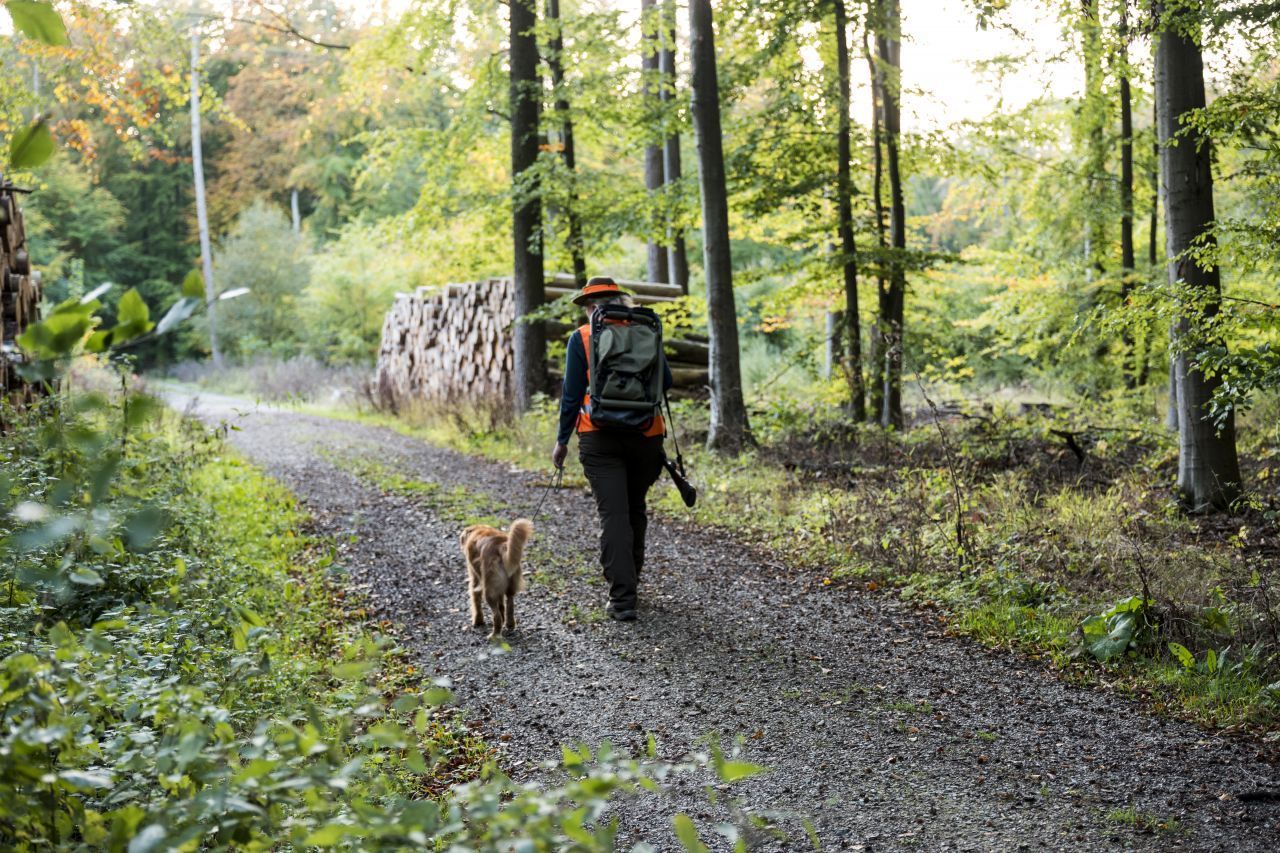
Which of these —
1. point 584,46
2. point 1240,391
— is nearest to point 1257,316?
point 1240,391

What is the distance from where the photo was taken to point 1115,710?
5074 millimetres

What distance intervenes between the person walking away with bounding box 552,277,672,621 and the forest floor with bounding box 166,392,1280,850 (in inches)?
11.4

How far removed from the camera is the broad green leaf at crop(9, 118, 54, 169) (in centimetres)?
187

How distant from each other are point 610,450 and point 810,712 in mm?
2386

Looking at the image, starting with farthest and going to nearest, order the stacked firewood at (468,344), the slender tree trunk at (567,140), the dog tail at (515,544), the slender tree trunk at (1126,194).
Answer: the stacked firewood at (468,344) → the slender tree trunk at (567,140) → the slender tree trunk at (1126,194) → the dog tail at (515,544)

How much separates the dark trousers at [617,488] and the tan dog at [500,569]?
0.60 m

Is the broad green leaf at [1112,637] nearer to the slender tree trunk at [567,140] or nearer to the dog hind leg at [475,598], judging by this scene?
the dog hind leg at [475,598]

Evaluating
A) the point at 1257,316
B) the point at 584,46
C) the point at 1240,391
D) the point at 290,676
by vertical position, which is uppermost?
the point at 584,46

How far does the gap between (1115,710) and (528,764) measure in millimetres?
2837

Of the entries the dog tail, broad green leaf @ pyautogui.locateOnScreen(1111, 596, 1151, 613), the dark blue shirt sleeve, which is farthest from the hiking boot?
broad green leaf @ pyautogui.locateOnScreen(1111, 596, 1151, 613)

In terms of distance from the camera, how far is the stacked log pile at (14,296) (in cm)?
897

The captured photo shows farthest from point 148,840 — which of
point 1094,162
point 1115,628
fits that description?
point 1094,162

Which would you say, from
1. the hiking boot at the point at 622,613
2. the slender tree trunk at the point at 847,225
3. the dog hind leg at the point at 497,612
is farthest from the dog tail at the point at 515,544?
the slender tree trunk at the point at 847,225

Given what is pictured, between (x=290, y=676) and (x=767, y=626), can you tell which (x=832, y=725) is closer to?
(x=767, y=626)
